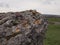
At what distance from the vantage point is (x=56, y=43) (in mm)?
37438

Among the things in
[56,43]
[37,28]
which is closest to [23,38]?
[37,28]

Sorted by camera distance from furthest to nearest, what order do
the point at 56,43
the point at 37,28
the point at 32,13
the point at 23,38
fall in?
the point at 56,43
the point at 32,13
the point at 37,28
the point at 23,38

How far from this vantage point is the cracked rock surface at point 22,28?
479 inches

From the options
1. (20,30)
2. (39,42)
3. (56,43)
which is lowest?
(56,43)

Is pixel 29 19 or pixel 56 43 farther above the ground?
pixel 29 19

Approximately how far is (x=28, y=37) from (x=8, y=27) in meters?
1.17

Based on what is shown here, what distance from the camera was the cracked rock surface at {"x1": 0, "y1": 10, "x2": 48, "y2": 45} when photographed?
12164mm

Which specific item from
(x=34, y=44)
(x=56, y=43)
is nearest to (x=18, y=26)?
(x=34, y=44)

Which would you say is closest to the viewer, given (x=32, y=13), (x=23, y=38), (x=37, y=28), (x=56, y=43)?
(x=23, y=38)

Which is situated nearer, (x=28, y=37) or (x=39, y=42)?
(x=28, y=37)

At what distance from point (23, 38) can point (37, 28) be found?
1.29 metres

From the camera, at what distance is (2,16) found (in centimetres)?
1366

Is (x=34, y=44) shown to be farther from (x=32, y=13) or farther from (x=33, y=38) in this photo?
(x=32, y=13)

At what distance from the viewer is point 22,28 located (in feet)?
41.3
